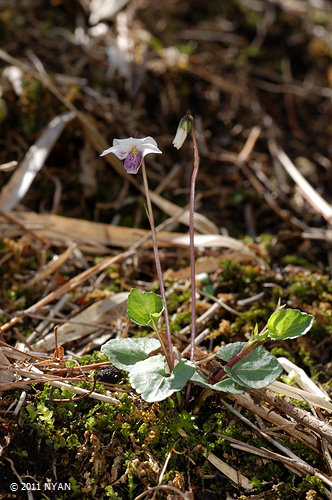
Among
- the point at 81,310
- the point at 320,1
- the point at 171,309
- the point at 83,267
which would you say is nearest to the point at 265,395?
the point at 171,309

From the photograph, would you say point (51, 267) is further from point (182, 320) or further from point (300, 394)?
point (300, 394)

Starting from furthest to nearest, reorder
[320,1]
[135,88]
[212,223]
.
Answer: [320,1] < [135,88] < [212,223]

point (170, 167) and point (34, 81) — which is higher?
point (34, 81)

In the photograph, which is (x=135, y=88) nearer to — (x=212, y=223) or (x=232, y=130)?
(x=232, y=130)

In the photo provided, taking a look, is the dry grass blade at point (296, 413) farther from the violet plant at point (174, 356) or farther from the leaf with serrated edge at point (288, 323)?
the leaf with serrated edge at point (288, 323)

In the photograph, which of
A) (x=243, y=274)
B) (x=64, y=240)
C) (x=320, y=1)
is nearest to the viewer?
(x=243, y=274)

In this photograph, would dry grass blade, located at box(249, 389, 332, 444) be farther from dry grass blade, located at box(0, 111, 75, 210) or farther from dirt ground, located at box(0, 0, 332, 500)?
dry grass blade, located at box(0, 111, 75, 210)
